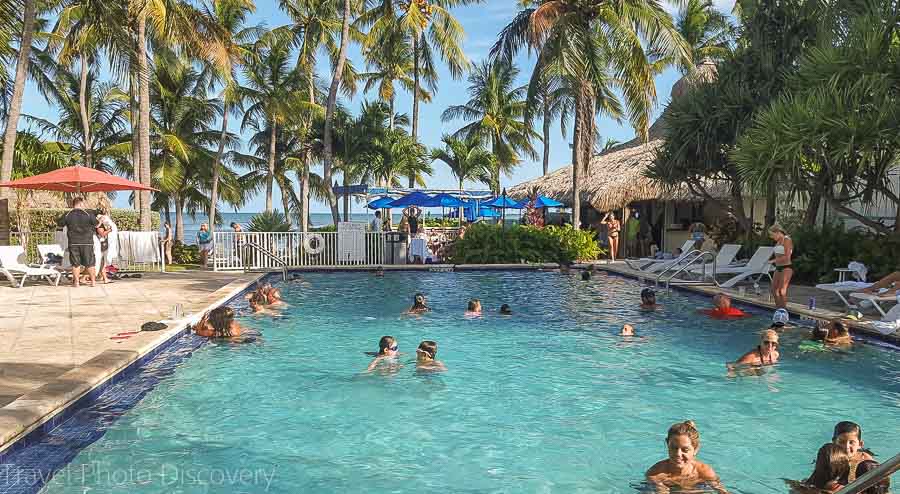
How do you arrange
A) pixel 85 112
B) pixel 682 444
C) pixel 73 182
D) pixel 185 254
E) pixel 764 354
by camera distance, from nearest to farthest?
pixel 682 444
pixel 764 354
pixel 73 182
pixel 185 254
pixel 85 112

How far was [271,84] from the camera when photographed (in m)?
28.4

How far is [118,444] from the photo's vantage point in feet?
16.1

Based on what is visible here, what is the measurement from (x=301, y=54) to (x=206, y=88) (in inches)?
184

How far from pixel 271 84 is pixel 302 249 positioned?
1256cm

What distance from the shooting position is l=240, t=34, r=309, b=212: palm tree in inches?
1054

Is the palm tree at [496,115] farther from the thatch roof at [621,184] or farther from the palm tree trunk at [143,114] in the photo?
the palm tree trunk at [143,114]

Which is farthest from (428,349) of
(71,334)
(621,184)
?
(621,184)

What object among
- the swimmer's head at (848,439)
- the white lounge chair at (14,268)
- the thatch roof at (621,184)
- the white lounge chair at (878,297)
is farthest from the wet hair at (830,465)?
the thatch roof at (621,184)

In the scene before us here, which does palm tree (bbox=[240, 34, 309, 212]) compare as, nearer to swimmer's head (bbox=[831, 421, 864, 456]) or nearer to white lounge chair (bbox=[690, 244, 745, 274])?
white lounge chair (bbox=[690, 244, 745, 274])

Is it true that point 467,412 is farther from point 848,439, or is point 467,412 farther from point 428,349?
point 848,439

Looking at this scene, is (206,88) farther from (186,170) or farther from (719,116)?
(719,116)

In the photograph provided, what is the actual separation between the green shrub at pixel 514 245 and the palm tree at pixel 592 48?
173cm

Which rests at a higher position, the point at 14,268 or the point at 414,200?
the point at 414,200

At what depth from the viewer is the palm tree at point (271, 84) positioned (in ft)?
87.8
